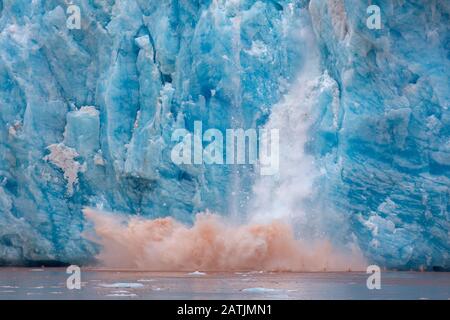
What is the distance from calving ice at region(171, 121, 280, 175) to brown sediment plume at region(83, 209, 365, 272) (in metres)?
1.23

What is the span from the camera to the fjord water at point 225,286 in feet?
52.5

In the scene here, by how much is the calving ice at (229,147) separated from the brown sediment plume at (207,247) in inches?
48.4

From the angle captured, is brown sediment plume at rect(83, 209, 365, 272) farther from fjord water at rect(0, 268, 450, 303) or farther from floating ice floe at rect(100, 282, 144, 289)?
floating ice floe at rect(100, 282, 144, 289)

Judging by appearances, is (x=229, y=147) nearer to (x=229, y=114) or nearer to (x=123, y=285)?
(x=229, y=114)

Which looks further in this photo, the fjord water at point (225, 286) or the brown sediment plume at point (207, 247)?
the brown sediment plume at point (207, 247)

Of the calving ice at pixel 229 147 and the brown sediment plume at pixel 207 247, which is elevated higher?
the calving ice at pixel 229 147

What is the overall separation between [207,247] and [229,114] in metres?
2.87

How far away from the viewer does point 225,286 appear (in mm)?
17891

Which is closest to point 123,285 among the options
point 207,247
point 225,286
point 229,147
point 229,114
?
point 225,286

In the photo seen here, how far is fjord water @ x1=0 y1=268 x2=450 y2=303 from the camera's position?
631 inches
